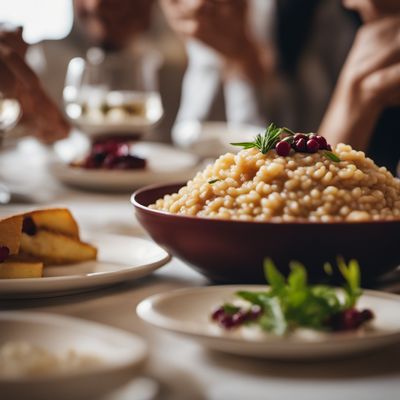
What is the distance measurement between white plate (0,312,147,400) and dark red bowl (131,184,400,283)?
0.25 metres

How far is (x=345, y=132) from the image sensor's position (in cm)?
228

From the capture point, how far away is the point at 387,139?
8.52 feet

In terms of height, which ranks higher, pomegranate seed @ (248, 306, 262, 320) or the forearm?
the forearm

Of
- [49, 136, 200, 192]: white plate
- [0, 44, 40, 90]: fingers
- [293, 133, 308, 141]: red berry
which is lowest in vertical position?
[49, 136, 200, 192]: white plate

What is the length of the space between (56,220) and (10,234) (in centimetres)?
11

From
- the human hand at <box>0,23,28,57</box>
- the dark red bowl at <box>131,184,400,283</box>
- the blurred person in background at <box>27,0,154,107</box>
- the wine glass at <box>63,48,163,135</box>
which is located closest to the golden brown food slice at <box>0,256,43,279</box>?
the dark red bowl at <box>131,184,400,283</box>

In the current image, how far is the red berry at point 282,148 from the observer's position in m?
Result: 0.94

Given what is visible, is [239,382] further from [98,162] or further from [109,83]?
[109,83]

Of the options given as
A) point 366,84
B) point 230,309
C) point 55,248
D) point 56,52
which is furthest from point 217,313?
point 56,52

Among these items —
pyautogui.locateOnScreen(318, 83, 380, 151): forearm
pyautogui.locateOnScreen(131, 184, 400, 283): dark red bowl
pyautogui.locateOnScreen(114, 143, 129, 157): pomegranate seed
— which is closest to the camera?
pyautogui.locateOnScreen(131, 184, 400, 283): dark red bowl

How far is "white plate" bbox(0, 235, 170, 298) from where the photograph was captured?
0.89 metres

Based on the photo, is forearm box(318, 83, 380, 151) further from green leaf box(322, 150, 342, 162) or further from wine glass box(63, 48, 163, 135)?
green leaf box(322, 150, 342, 162)

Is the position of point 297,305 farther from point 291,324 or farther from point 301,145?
point 301,145

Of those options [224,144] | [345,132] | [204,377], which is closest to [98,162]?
[224,144]
